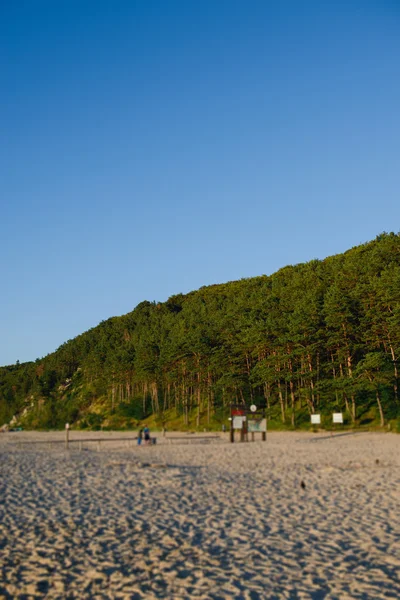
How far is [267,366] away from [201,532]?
174 ft

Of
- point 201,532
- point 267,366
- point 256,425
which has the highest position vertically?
point 267,366

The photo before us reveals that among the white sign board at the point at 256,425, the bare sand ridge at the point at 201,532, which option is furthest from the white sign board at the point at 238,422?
the bare sand ridge at the point at 201,532

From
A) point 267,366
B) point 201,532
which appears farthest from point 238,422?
point 201,532

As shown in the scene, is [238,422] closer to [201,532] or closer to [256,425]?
[256,425]

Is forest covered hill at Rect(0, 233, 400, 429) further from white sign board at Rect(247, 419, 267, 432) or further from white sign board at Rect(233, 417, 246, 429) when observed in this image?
white sign board at Rect(233, 417, 246, 429)

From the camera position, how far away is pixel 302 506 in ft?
54.0

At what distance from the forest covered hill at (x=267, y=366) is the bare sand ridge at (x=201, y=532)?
33.1 metres

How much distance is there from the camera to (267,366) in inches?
2576

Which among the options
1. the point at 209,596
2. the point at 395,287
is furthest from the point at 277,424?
the point at 209,596

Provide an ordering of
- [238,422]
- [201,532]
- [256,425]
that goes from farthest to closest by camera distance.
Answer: [256,425] → [238,422] → [201,532]

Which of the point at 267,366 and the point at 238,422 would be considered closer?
the point at 238,422

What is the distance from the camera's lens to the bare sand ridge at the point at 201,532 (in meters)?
9.58

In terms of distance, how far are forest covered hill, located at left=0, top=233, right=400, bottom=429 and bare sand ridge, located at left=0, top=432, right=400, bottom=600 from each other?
33065 mm

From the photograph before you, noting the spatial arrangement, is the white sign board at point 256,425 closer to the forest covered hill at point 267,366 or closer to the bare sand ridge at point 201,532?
the forest covered hill at point 267,366
